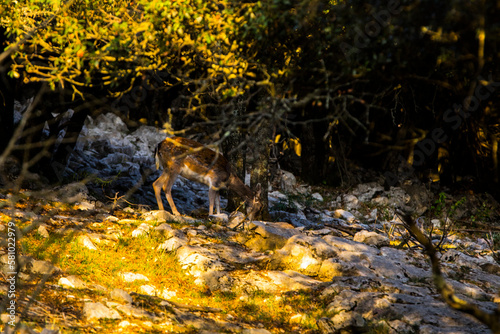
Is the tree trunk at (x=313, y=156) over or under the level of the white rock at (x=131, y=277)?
under

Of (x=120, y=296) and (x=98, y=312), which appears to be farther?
(x=120, y=296)

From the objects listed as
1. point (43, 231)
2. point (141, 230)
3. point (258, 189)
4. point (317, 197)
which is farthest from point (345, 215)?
point (43, 231)

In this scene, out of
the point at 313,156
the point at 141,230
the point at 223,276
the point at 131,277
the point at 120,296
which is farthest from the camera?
the point at 313,156

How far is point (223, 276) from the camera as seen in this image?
7.03 meters

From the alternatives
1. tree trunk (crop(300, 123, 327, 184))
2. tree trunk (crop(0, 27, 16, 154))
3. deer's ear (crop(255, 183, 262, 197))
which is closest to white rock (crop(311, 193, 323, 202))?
tree trunk (crop(300, 123, 327, 184))

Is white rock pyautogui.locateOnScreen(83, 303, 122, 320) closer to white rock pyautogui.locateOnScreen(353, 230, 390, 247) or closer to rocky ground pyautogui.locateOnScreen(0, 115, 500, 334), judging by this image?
rocky ground pyautogui.locateOnScreen(0, 115, 500, 334)

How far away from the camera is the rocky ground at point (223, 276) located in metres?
5.42

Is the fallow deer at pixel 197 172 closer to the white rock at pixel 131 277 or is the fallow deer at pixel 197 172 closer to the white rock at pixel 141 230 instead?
the white rock at pixel 141 230

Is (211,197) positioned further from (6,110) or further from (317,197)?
(6,110)

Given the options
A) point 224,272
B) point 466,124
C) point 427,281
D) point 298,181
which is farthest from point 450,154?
point 224,272

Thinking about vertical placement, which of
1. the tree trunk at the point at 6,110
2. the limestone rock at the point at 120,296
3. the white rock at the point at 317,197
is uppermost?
the tree trunk at the point at 6,110

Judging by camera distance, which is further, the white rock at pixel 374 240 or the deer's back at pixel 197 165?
the deer's back at pixel 197 165

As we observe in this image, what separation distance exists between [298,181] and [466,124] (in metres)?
5.71

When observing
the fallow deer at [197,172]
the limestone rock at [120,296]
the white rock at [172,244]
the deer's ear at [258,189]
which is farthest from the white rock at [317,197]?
the limestone rock at [120,296]
